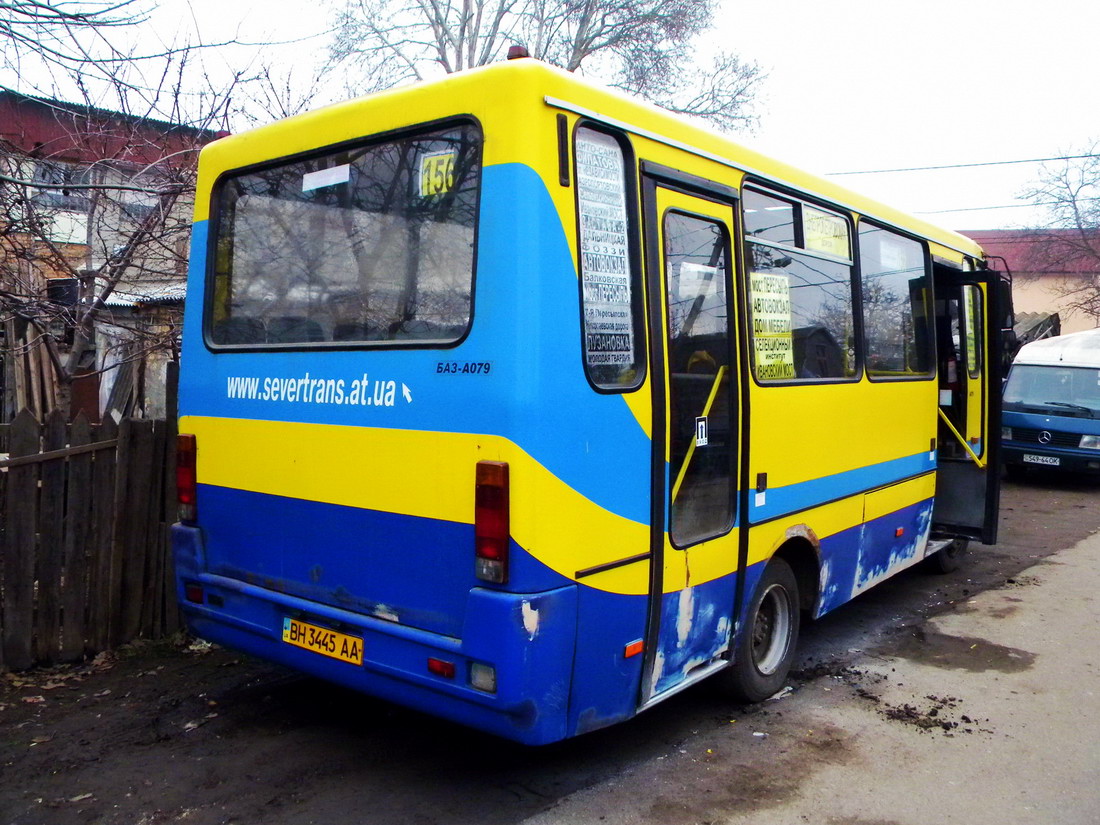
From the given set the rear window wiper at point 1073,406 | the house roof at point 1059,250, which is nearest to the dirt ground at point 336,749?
the rear window wiper at point 1073,406

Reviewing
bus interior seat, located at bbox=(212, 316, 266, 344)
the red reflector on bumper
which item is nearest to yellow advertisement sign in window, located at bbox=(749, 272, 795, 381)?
the red reflector on bumper

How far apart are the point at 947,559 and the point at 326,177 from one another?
6.87 meters

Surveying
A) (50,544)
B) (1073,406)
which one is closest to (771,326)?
(50,544)

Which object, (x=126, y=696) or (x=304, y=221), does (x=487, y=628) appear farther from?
(x=126, y=696)

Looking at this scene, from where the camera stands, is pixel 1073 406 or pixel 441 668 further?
pixel 1073 406

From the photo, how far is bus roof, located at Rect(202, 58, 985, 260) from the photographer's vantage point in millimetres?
3539

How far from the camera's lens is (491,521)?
3436 mm

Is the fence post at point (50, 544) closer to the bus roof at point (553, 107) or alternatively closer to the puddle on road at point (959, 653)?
the bus roof at point (553, 107)

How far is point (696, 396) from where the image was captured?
4348 millimetres

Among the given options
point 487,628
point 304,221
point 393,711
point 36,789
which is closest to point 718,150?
point 304,221

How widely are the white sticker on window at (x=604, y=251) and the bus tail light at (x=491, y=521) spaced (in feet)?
1.98

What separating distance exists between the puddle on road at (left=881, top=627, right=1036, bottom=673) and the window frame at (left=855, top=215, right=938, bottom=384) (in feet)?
6.00

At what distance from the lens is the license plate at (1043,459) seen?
13797 mm

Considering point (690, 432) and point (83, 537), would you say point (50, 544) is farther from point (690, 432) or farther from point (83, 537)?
point (690, 432)
